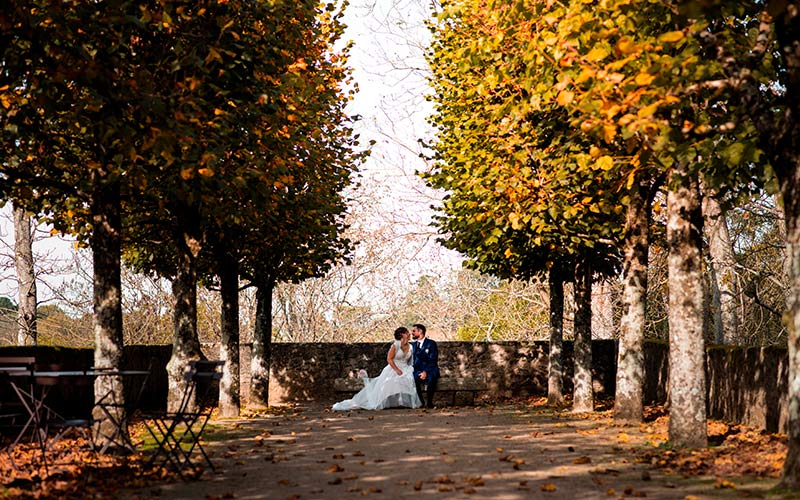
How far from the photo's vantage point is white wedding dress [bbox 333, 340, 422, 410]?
22.2m

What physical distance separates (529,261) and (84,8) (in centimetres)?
1326

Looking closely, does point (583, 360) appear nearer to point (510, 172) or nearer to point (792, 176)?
point (510, 172)

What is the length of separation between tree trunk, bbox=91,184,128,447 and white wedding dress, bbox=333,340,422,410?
10.3 meters

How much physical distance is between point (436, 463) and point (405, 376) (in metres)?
11.2

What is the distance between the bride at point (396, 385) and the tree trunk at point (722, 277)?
7.37m

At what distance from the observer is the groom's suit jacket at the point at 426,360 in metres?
22.2

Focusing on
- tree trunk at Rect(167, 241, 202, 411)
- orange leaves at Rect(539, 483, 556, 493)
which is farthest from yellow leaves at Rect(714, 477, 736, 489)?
tree trunk at Rect(167, 241, 202, 411)

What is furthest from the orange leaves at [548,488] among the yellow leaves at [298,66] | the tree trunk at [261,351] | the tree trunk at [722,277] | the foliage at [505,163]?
the tree trunk at [261,351]

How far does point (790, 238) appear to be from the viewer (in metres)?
8.93

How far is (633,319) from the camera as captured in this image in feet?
52.8

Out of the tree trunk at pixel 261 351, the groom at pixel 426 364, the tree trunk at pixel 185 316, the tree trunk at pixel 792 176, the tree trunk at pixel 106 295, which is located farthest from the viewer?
the tree trunk at pixel 261 351

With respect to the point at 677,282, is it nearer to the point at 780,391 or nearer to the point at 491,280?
the point at 780,391

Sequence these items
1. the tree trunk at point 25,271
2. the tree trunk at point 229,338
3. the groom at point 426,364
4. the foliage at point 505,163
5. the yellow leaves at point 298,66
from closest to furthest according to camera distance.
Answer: the foliage at point 505,163 < the yellow leaves at point 298,66 < the tree trunk at point 229,338 < the groom at point 426,364 < the tree trunk at point 25,271

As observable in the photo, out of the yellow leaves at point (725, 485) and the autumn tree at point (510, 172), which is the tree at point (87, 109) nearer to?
the autumn tree at point (510, 172)
